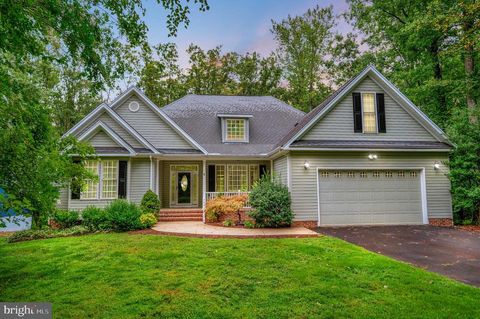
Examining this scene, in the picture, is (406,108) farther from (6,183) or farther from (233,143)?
(6,183)

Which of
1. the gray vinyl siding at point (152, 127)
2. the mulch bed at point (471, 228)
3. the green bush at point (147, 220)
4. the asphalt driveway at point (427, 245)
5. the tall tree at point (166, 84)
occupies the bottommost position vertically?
the mulch bed at point (471, 228)

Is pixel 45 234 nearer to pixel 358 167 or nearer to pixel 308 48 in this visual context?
pixel 358 167

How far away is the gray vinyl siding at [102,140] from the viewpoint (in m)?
12.9

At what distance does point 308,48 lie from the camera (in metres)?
27.6

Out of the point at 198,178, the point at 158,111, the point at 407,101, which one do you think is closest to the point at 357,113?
the point at 407,101

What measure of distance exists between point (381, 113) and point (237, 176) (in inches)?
308

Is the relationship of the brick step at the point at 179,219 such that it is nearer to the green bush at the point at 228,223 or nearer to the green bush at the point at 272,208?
the green bush at the point at 228,223

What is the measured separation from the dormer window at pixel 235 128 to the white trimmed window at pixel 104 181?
6.03 metres

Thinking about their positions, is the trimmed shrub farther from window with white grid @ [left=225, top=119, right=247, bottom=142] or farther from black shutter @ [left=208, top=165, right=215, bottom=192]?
window with white grid @ [left=225, top=119, right=247, bottom=142]

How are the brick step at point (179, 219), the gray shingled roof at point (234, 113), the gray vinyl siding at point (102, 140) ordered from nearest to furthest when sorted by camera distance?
the gray vinyl siding at point (102, 140) → the brick step at point (179, 219) → the gray shingled roof at point (234, 113)

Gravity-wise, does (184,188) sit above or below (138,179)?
below

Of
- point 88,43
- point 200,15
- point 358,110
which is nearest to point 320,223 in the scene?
point 358,110

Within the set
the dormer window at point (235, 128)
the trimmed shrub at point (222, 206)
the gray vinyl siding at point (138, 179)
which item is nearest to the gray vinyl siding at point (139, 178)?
the gray vinyl siding at point (138, 179)

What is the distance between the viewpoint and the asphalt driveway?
241 inches
